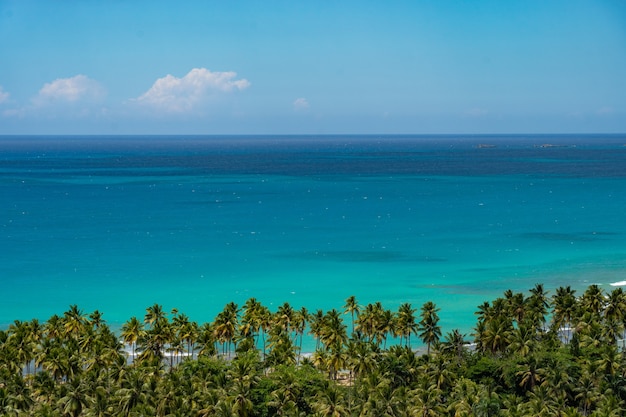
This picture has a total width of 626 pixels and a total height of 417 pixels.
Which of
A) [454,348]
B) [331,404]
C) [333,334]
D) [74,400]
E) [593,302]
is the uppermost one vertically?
[593,302]

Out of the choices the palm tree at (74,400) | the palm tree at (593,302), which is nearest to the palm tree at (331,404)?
the palm tree at (74,400)

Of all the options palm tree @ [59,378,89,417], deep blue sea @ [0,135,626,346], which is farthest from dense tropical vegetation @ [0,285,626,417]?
deep blue sea @ [0,135,626,346]

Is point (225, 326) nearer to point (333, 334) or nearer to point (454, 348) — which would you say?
point (333, 334)

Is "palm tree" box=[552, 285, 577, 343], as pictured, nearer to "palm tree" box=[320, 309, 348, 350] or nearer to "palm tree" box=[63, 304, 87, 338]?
"palm tree" box=[320, 309, 348, 350]

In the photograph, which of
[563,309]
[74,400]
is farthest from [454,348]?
[74,400]

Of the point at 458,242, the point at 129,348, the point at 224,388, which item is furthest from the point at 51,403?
the point at 458,242

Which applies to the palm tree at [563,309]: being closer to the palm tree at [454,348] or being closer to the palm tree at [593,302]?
the palm tree at [593,302]

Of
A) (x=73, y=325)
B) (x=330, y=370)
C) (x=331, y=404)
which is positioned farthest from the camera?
(x=73, y=325)

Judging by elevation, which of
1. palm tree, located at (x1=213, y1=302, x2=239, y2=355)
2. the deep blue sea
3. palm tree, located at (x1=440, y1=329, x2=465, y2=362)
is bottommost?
the deep blue sea

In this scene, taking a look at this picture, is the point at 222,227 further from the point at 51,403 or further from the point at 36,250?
the point at 51,403

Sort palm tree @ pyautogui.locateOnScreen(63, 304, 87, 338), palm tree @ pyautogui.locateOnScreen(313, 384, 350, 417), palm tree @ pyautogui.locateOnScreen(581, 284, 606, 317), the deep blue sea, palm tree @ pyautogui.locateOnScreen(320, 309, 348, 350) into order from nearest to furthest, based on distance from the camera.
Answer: palm tree @ pyautogui.locateOnScreen(313, 384, 350, 417) < palm tree @ pyautogui.locateOnScreen(320, 309, 348, 350) < palm tree @ pyautogui.locateOnScreen(63, 304, 87, 338) < palm tree @ pyautogui.locateOnScreen(581, 284, 606, 317) < the deep blue sea
